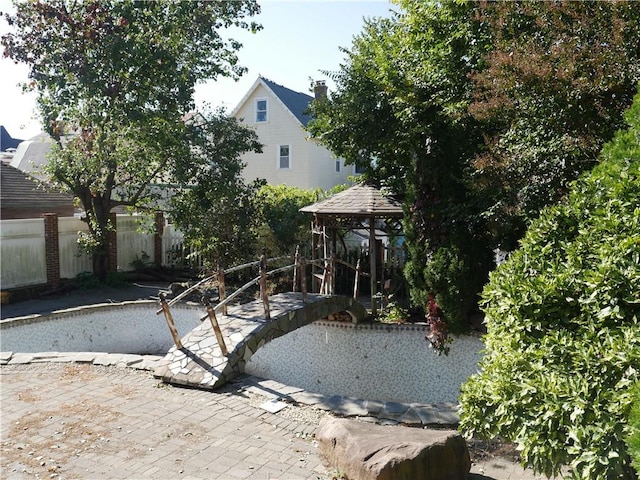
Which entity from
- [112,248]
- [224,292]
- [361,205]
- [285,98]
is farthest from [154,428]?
[285,98]

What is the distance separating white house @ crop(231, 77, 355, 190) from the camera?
2341 cm

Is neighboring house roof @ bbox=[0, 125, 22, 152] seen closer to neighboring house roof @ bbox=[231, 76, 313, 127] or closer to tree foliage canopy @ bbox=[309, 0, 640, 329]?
neighboring house roof @ bbox=[231, 76, 313, 127]

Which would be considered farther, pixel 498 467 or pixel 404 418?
pixel 404 418

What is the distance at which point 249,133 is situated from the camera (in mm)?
14344

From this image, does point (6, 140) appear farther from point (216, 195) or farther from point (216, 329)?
point (216, 329)

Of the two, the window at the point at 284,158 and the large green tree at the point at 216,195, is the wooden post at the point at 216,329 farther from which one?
the window at the point at 284,158

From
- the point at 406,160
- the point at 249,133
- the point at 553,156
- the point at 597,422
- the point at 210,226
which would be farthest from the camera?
the point at 249,133

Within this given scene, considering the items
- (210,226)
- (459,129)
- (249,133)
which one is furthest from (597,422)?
(249,133)

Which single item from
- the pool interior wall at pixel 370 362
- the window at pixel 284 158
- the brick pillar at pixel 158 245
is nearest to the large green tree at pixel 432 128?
the pool interior wall at pixel 370 362

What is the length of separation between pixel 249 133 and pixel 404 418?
10.4 metres

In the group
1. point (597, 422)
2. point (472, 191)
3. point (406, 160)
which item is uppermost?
point (406, 160)

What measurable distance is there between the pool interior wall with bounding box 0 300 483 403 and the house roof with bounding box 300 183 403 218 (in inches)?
93.6

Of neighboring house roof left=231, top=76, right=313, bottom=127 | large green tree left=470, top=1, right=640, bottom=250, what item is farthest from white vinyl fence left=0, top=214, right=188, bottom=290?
large green tree left=470, top=1, right=640, bottom=250

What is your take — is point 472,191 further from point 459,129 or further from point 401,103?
point 401,103
